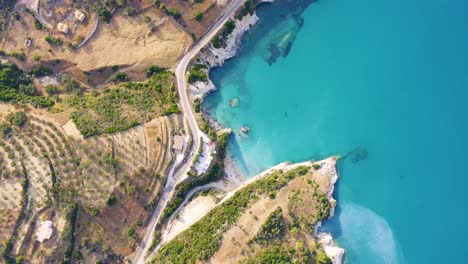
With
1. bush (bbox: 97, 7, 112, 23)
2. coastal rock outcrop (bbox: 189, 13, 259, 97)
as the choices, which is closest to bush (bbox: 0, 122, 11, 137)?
bush (bbox: 97, 7, 112, 23)

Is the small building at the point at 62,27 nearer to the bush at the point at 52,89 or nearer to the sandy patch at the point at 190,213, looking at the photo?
the bush at the point at 52,89

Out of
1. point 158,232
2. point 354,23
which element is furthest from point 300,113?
point 158,232

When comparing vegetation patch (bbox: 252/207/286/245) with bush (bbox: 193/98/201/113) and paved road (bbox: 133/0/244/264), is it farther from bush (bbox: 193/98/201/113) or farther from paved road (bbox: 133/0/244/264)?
bush (bbox: 193/98/201/113)

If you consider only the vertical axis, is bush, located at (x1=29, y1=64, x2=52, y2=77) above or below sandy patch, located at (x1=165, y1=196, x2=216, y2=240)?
above

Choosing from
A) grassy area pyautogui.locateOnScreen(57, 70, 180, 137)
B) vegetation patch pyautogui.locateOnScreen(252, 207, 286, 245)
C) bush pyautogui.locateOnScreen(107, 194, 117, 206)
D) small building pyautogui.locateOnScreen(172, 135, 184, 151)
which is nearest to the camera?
vegetation patch pyautogui.locateOnScreen(252, 207, 286, 245)

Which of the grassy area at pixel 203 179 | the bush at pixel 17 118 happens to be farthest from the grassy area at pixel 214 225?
the bush at pixel 17 118

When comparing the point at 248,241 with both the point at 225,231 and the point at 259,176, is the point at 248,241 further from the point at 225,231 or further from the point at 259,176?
the point at 259,176
